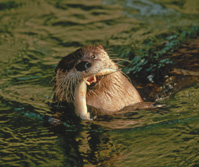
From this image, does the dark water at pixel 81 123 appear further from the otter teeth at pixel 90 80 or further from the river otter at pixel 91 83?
the otter teeth at pixel 90 80

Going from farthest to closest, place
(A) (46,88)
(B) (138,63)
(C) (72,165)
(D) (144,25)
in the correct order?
(D) (144,25)
(B) (138,63)
(A) (46,88)
(C) (72,165)

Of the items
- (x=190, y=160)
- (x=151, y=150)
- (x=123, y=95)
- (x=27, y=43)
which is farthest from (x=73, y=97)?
(x=27, y=43)

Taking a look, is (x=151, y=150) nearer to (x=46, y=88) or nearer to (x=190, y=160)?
(x=190, y=160)

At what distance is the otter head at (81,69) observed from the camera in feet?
9.94

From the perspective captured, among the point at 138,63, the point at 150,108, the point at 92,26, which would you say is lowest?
the point at 150,108

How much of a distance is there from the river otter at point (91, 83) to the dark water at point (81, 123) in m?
0.18

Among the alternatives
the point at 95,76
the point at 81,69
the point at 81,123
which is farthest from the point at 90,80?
the point at 81,123

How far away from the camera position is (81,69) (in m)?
3.03

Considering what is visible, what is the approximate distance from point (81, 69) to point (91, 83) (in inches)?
12.7

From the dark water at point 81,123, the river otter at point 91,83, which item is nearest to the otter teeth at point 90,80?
the river otter at point 91,83

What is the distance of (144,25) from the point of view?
6070 mm

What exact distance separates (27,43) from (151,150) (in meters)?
3.14

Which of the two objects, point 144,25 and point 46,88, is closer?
point 46,88

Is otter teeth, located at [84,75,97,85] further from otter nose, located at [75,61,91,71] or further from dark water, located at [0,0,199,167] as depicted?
dark water, located at [0,0,199,167]
